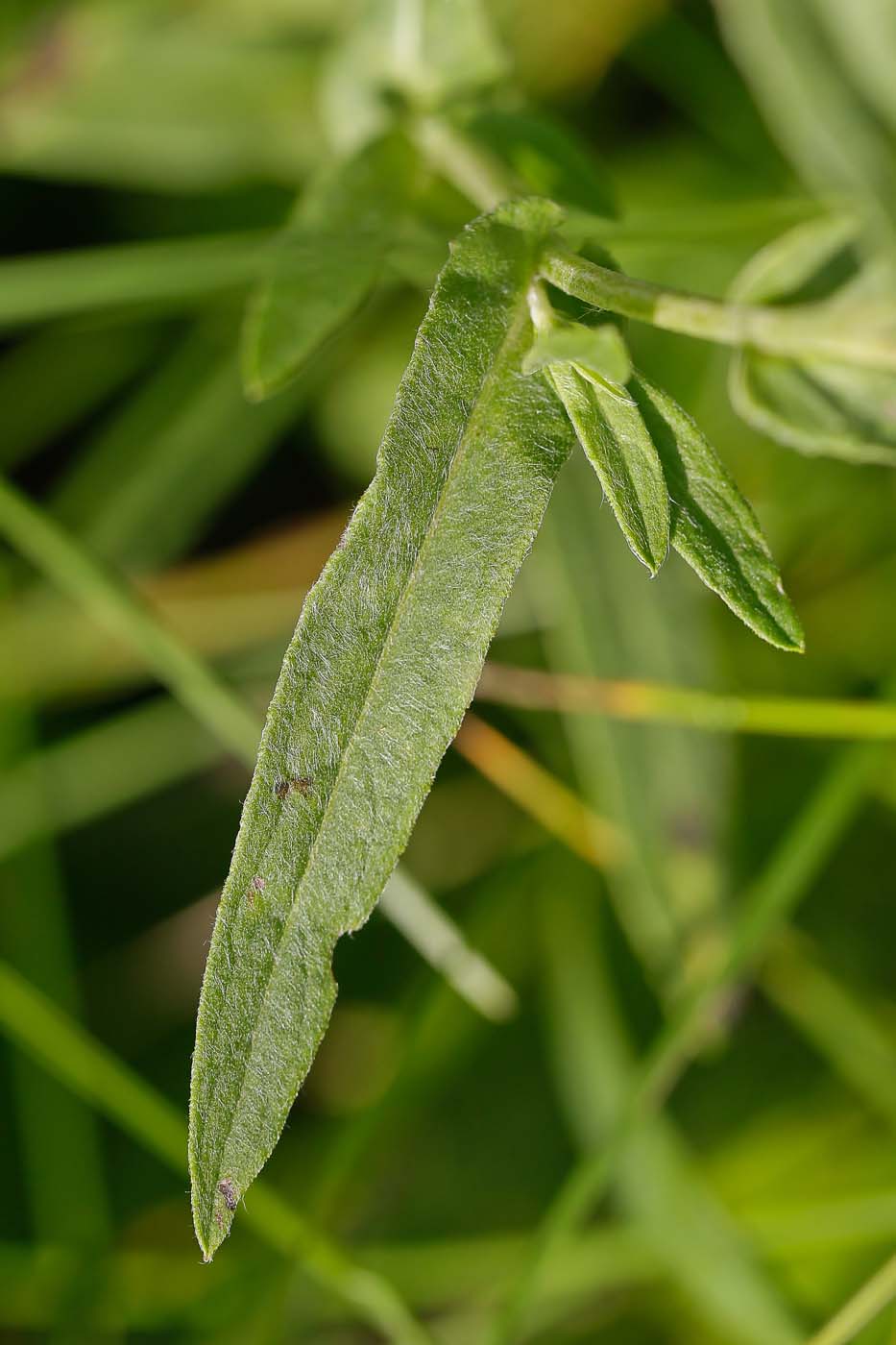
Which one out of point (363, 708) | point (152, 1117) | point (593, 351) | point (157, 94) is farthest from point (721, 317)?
point (157, 94)

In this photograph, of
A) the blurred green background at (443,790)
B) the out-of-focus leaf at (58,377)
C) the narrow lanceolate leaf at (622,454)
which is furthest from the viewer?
the out-of-focus leaf at (58,377)

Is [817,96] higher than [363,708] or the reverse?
higher

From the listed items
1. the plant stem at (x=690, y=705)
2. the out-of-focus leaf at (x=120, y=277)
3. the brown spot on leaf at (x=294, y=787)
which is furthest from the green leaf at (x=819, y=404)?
the brown spot on leaf at (x=294, y=787)

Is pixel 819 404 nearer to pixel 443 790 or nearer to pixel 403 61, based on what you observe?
pixel 403 61

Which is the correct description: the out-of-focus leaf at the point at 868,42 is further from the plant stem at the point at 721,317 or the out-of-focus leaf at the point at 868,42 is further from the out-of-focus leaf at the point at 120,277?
the out-of-focus leaf at the point at 120,277

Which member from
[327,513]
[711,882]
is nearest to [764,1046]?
[711,882]

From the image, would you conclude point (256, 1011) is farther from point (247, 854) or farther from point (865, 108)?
point (865, 108)

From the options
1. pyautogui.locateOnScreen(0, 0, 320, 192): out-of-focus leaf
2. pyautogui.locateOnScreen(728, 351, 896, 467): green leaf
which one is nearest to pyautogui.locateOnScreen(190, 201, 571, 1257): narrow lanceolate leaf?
pyautogui.locateOnScreen(728, 351, 896, 467): green leaf
